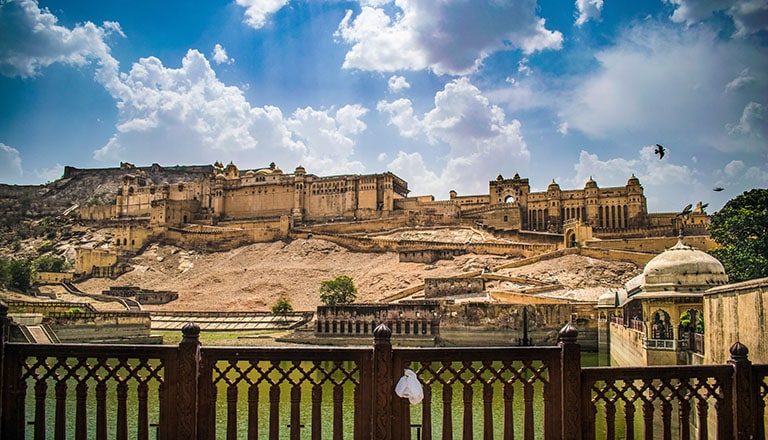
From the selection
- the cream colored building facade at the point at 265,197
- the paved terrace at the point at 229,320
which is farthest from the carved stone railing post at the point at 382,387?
the cream colored building facade at the point at 265,197

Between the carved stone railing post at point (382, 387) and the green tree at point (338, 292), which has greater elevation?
the carved stone railing post at point (382, 387)

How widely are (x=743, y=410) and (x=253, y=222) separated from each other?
245 feet

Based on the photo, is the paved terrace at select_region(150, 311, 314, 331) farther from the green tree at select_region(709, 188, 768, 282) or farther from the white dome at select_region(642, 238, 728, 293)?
the white dome at select_region(642, 238, 728, 293)

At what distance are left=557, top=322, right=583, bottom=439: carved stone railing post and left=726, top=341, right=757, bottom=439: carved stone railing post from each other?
1744 millimetres

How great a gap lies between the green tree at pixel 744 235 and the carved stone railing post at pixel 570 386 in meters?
30.0

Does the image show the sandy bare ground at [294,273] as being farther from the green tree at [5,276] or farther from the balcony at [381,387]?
the balcony at [381,387]

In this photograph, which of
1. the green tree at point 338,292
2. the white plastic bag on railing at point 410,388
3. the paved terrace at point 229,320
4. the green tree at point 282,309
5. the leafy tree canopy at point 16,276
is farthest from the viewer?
the leafy tree canopy at point 16,276

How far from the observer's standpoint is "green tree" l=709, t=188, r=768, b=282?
32562 millimetres

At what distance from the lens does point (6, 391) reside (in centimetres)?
686

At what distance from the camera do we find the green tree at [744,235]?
32562 millimetres

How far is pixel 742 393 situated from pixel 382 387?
3785mm

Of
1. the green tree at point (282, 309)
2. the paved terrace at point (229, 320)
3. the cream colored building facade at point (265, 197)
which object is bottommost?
the paved terrace at point (229, 320)

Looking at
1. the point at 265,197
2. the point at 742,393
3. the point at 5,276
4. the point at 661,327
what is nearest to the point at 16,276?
the point at 5,276

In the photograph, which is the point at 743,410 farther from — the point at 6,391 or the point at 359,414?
the point at 6,391
